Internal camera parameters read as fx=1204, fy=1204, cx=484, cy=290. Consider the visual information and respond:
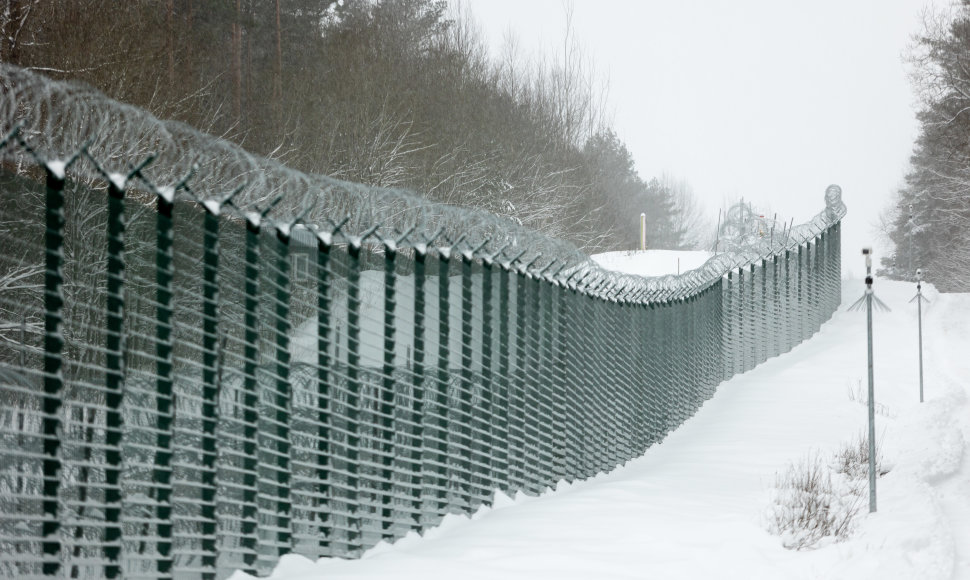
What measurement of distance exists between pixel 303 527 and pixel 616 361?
6.66 metres

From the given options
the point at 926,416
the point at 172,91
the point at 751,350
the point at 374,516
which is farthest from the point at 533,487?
the point at 751,350

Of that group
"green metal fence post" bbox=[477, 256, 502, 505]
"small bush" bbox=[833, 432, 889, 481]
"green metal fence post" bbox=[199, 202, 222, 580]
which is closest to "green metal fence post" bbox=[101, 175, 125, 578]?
"green metal fence post" bbox=[199, 202, 222, 580]

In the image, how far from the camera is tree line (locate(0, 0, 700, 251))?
19.0m

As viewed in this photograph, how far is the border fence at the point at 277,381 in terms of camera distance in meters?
4.56

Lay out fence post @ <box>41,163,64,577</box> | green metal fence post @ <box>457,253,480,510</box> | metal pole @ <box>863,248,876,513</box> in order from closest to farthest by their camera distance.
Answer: fence post @ <box>41,163,64,577</box>
green metal fence post @ <box>457,253,480,510</box>
metal pole @ <box>863,248,876,513</box>

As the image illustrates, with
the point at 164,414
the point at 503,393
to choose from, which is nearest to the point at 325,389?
the point at 164,414

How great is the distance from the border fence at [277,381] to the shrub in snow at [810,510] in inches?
75.7

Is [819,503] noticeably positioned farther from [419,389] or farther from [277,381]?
[277,381]

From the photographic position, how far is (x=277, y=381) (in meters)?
5.72

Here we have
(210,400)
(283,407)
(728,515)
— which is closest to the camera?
(210,400)

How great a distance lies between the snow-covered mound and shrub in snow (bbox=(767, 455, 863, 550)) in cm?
3171

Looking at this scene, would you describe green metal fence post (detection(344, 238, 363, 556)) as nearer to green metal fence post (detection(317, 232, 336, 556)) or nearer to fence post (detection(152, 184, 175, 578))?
green metal fence post (detection(317, 232, 336, 556))

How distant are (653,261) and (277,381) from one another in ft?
136

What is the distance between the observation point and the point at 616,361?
41.8ft
